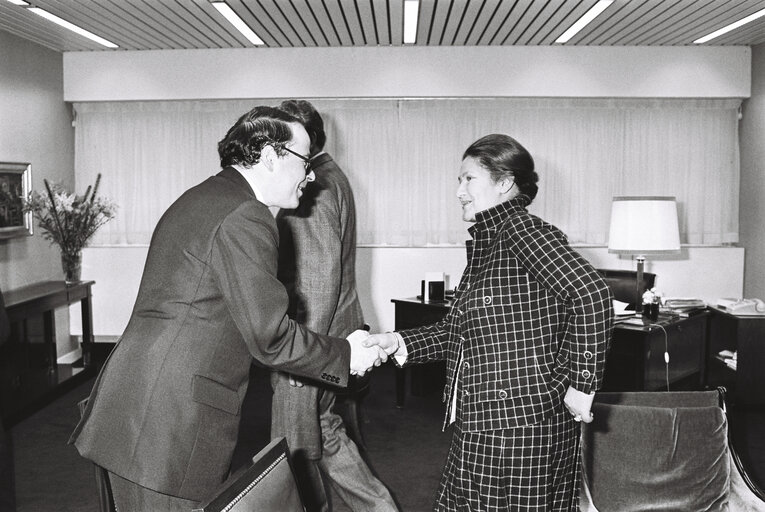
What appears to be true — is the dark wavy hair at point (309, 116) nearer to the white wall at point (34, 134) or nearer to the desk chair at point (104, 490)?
the desk chair at point (104, 490)

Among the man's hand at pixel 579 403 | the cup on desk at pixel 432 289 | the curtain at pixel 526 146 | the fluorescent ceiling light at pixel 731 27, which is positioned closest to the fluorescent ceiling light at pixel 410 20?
the curtain at pixel 526 146

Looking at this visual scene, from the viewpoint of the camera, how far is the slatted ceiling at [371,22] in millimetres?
5383

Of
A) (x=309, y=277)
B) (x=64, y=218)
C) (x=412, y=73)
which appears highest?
(x=412, y=73)

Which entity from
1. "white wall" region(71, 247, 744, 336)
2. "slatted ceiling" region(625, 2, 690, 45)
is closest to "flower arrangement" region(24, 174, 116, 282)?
"white wall" region(71, 247, 744, 336)

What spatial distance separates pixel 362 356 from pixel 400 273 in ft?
16.7

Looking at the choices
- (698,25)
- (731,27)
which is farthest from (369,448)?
(731,27)

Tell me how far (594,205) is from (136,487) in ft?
20.5

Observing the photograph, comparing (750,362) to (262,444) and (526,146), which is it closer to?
(526,146)

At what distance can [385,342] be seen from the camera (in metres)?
2.33

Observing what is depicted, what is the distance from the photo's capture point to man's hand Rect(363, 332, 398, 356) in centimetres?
231

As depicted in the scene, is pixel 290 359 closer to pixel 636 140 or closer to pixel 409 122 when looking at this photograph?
pixel 409 122

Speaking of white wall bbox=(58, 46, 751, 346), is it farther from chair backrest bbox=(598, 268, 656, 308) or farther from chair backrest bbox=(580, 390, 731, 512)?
chair backrest bbox=(580, 390, 731, 512)

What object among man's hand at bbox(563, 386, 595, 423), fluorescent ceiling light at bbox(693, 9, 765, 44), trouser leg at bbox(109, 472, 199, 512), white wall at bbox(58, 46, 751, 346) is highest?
fluorescent ceiling light at bbox(693, 9, 765, 44)

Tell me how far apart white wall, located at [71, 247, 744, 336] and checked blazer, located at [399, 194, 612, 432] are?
16.9 ft
